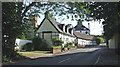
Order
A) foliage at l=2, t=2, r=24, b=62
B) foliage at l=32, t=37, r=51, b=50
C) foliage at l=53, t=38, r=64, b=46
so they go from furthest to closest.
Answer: foliage at l=53, t=38, r=64, b=46 → foliage at l=32, t=37, r=51, b=50 → foliage at l=2, t=2, r=24, b=62

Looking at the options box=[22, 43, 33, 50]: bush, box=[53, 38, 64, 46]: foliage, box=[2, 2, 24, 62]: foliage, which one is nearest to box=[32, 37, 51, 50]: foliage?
box=[22, 43, 33, 50]: bush

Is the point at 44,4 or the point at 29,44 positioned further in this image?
the point at 29,44

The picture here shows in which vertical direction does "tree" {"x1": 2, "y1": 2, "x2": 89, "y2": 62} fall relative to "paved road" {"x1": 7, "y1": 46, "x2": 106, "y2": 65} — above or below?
above

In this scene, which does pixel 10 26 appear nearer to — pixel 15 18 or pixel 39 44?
pixel 15 18

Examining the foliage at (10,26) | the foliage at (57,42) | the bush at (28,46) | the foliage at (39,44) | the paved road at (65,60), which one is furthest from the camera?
the foliage at (57,42)

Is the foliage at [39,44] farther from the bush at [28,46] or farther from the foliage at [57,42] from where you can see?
the foliage at [57,42]

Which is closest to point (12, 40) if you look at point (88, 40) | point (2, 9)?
point (2, 9)

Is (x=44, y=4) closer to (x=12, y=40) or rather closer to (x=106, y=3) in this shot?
(x=12, y=40)

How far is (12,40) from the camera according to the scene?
68.3 feet

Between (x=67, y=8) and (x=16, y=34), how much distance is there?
6.55m

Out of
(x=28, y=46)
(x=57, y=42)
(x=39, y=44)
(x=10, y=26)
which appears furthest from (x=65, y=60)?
(x=57, y=42)

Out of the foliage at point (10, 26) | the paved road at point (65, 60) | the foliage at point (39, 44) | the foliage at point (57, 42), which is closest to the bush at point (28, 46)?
the foliage at point (39, 44)

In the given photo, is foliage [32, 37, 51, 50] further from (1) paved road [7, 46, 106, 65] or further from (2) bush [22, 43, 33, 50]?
(1) paved road [7, 46, 106, 65]

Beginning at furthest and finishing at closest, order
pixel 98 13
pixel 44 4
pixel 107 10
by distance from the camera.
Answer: pixel 44 4
pixel 98 13
pixel 107 10
